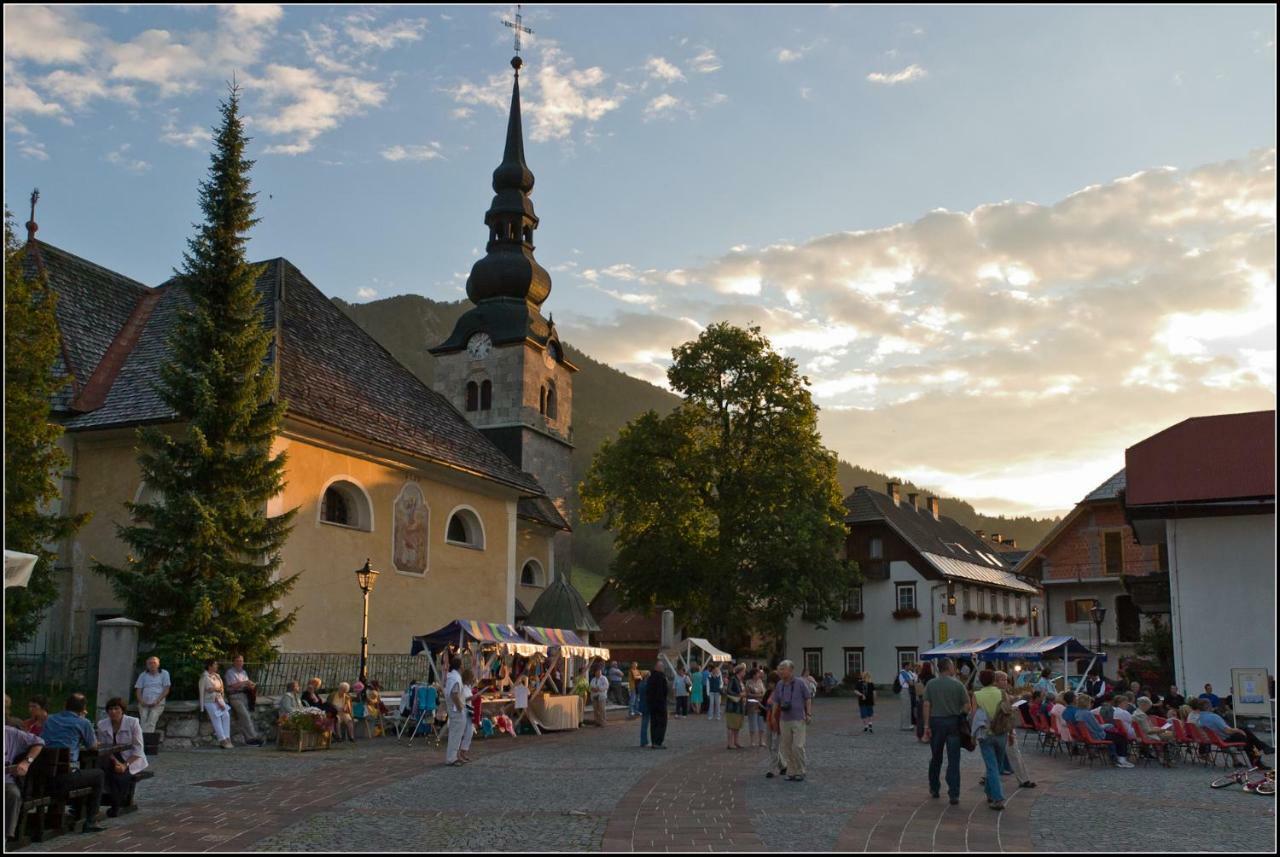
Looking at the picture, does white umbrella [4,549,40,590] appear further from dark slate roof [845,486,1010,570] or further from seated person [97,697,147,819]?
dark slate roof [845,486,1010,570]

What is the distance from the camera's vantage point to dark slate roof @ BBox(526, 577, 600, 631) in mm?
30609

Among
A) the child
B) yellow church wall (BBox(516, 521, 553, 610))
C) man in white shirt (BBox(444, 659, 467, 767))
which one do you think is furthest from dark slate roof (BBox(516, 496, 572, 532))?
man in white shirt (BBox(444, 659, 467, 767))

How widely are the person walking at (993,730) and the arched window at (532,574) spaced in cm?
3561

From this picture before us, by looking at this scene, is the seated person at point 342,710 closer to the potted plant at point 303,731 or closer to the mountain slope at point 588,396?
the potted plant at point 303,731

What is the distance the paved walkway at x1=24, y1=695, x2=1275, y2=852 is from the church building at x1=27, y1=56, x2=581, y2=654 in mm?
7944

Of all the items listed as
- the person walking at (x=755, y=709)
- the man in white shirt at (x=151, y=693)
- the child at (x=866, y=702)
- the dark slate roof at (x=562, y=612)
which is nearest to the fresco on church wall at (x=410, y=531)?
the dark slate roof at (x=562, y=612)

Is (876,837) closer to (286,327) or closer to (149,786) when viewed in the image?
(149,786)

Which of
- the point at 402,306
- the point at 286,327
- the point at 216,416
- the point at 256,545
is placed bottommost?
the point at 256,545

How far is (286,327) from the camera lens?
28.5m

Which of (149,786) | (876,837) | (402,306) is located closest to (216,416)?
(149,786)

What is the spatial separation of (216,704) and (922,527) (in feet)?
160

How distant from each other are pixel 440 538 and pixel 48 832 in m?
20.0

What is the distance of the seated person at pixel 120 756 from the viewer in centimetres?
1188

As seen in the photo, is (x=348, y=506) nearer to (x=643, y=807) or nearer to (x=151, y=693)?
(x=151, y=693)
